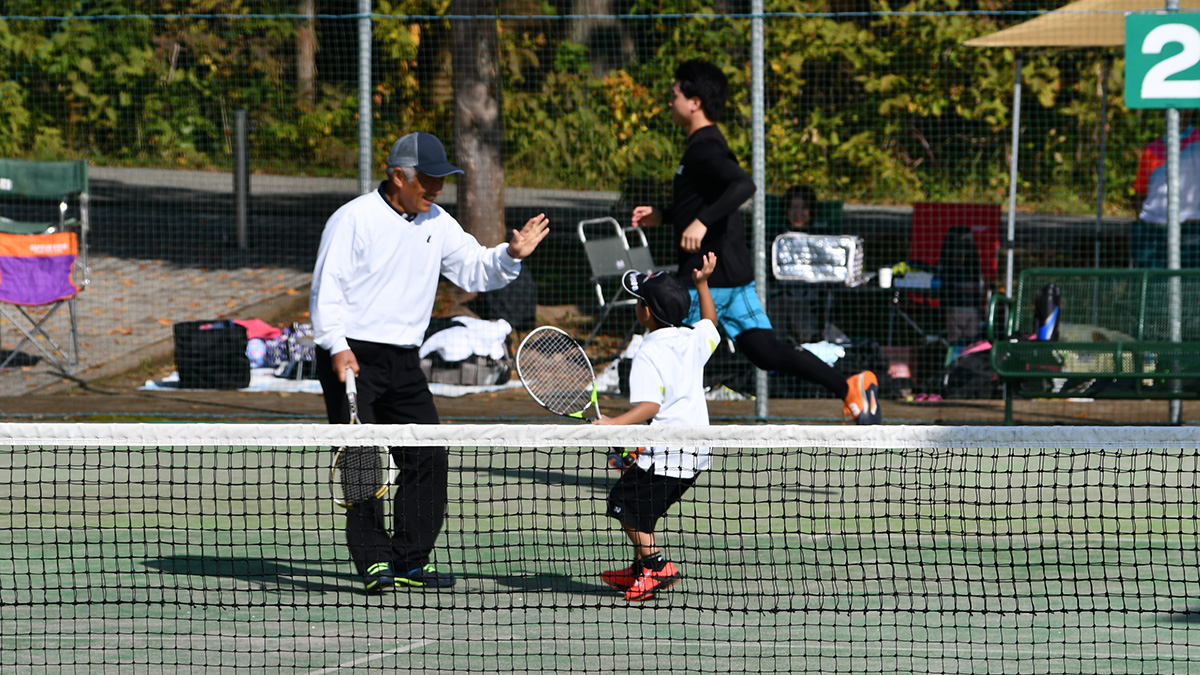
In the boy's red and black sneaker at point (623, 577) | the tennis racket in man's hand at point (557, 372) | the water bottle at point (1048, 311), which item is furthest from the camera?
the water bottle at point (1048, 311)

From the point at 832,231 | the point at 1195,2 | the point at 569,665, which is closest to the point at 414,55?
the point at 832,231

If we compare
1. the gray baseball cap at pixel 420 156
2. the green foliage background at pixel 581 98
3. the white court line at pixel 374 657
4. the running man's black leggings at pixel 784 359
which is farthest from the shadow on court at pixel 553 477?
the green foliage background at pixel 581 98

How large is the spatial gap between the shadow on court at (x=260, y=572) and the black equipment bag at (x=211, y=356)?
5390 millimetres

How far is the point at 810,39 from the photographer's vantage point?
47.5 ft

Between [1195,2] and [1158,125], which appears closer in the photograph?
[1195,2]

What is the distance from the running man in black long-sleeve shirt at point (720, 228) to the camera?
22.6ft

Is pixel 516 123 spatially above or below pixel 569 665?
above

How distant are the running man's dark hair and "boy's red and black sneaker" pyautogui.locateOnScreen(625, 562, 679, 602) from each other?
2.46m

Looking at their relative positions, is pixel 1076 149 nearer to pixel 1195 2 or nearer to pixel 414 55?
pixel 1195 2

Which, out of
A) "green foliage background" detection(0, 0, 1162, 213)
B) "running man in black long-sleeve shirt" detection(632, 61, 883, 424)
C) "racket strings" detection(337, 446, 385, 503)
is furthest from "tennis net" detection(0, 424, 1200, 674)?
"green foliage background" detection(0, 0, 1162, 213)

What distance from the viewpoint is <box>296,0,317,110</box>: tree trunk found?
40.5ft

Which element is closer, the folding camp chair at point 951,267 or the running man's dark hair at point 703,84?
the running man's dark hair at point 703,84

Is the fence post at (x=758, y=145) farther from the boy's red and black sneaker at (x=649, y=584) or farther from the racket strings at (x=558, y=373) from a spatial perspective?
the boy's red and black sneaker at (x=649, y=584)

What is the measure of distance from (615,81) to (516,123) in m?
0.95
